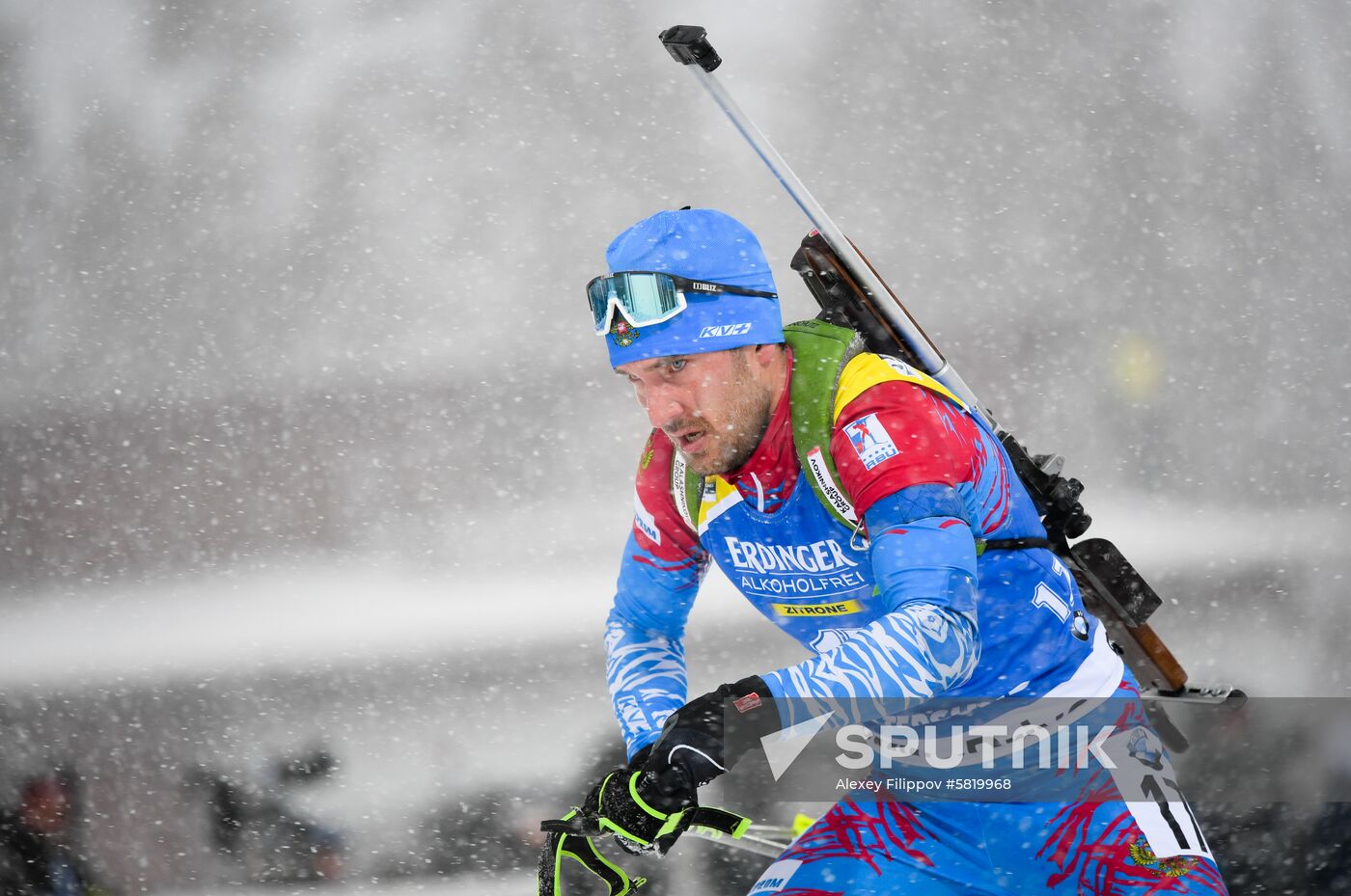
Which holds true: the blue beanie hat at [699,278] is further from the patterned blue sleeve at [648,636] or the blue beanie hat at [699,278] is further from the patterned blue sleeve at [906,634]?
the patterned blue sleeve at [648,636]

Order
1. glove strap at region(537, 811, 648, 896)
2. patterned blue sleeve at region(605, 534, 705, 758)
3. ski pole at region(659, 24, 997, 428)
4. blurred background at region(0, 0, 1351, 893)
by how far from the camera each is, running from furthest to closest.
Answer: blurred background at region(0, 0, 1351, 893), ski pole at region(659, 24, 997, 428), patterned blue sleeve at region(605, 534, 705, 758), glove strap at region(537, 811, 648, 896)

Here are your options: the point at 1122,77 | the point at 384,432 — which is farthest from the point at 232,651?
the point at 1122,77

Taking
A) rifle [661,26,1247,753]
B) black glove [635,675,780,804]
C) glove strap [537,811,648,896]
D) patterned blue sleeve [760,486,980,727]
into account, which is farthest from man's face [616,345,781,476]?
glove strap [537,811,648,896]

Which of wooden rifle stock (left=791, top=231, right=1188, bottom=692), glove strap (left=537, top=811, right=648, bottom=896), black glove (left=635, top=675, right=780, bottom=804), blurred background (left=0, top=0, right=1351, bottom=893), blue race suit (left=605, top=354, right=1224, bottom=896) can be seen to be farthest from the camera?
blurred background (left=0, top=0, right=1351, bottom=893)

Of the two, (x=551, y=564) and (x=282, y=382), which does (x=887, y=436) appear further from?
(x=282, y=382)

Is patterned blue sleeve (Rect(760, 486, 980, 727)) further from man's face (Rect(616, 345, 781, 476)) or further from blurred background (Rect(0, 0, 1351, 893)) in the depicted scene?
blurred background (Rect(0, 0, 1351, 893))

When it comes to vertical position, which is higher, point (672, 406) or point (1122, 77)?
point (1122, 77)

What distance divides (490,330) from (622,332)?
5.64m

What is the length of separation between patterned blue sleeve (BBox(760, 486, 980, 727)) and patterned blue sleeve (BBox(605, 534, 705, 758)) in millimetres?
686

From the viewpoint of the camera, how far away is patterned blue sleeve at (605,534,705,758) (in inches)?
111

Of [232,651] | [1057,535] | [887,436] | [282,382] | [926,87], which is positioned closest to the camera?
[887,436]

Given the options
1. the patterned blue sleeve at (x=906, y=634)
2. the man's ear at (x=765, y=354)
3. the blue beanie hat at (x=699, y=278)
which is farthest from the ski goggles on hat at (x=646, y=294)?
the patterned blue sleeve at (x=906, y=634)

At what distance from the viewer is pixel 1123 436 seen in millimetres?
Result: 7766

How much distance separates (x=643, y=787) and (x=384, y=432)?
5978mm
